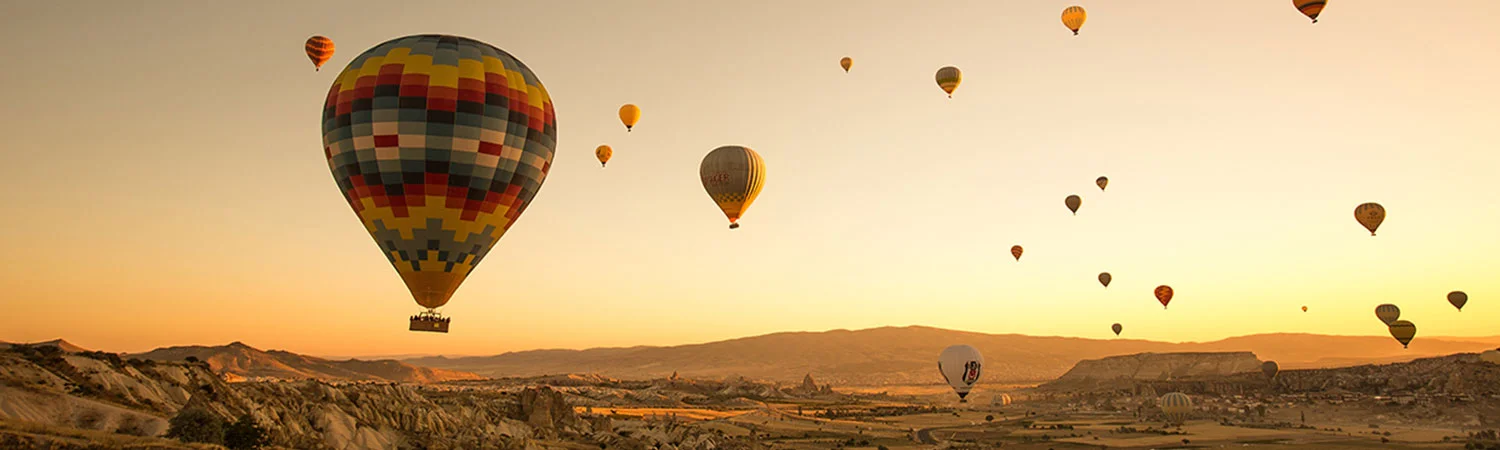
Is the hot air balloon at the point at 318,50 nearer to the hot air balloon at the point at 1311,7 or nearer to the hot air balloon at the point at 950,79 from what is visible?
the hot air balloon at the point at 950,79

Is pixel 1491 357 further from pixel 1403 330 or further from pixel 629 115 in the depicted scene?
pixel 629 115

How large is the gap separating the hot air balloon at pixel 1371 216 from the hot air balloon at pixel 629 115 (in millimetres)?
57453

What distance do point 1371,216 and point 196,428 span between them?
263 ft

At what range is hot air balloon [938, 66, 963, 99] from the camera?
225 ft

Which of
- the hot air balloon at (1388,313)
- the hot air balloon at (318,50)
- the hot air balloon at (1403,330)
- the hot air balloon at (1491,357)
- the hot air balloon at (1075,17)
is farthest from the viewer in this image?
the hot air balloon at (1388,313)

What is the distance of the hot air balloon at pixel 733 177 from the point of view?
5669 centimetres

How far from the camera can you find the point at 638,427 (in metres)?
50.8

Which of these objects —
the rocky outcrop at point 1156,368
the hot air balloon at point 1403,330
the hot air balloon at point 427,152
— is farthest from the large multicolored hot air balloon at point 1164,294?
the hot air balloon at point 427,152

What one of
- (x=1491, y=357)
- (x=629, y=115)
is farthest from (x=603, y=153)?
(x=1491, y=357)

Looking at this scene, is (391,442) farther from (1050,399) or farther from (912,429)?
(1050,399)

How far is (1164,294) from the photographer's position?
95.0 meters

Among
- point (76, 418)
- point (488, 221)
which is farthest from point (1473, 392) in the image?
point (76, 418)

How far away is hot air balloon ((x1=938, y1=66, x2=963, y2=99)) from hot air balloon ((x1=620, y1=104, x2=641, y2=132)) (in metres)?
23.3

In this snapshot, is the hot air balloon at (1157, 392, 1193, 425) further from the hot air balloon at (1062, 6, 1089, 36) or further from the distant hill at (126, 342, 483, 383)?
the distant hill at (126, 342, 483, 383)
